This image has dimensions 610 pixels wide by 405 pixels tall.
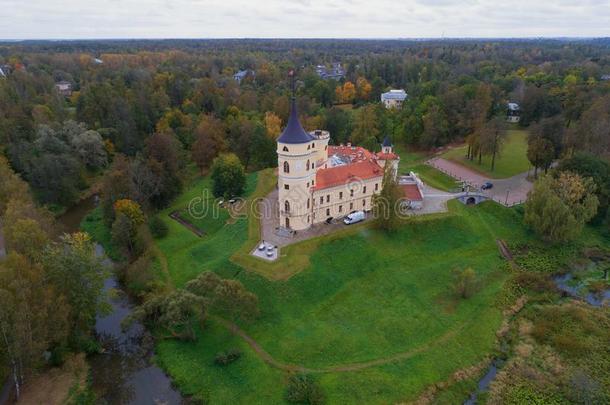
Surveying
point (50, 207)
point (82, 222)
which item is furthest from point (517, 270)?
point (50, 207)

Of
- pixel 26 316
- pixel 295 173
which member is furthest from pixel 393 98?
pixel 26 316

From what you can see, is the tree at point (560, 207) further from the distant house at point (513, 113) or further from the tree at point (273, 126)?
the distant house at point (513, 113)

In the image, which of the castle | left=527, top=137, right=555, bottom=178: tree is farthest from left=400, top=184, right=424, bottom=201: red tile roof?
left=527, top=137, right=555, bottom=178: tree

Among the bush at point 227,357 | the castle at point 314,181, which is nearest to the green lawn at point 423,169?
the castle at point 314,181

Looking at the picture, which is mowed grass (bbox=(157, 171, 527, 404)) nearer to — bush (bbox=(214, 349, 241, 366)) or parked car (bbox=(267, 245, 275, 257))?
bush (bbox=(214, 349, 241, 366))

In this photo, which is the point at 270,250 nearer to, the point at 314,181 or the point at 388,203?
the point at 314,181

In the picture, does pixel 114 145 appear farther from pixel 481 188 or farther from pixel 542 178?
pixel 542 178
